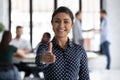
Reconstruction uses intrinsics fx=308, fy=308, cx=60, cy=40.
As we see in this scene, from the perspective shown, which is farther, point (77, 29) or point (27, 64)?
point (77, 29)

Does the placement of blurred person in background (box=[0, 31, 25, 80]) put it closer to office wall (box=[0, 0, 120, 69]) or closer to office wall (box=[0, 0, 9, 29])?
office wall (box=[0, 0, 9, 29])

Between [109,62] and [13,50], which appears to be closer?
[13,50]

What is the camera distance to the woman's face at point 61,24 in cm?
152

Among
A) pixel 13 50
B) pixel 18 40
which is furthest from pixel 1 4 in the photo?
pixel 13 50

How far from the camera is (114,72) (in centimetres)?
852

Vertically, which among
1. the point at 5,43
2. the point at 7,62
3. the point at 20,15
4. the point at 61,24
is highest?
the point at 20,15

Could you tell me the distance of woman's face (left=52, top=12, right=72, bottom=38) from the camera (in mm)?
1521

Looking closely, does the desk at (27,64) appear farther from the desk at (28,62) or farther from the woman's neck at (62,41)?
the woman's neck at (62,41)

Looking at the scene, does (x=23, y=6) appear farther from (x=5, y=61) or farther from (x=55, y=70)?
(x=55, y=70)

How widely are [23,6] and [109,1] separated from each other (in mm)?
2560

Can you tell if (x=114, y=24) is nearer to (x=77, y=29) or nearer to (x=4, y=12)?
(x=77, y=29)

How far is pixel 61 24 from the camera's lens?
152 cm

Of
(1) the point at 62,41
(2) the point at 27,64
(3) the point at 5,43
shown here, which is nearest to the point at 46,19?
(2) the point at 27,64

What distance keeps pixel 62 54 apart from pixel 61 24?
165 mm
